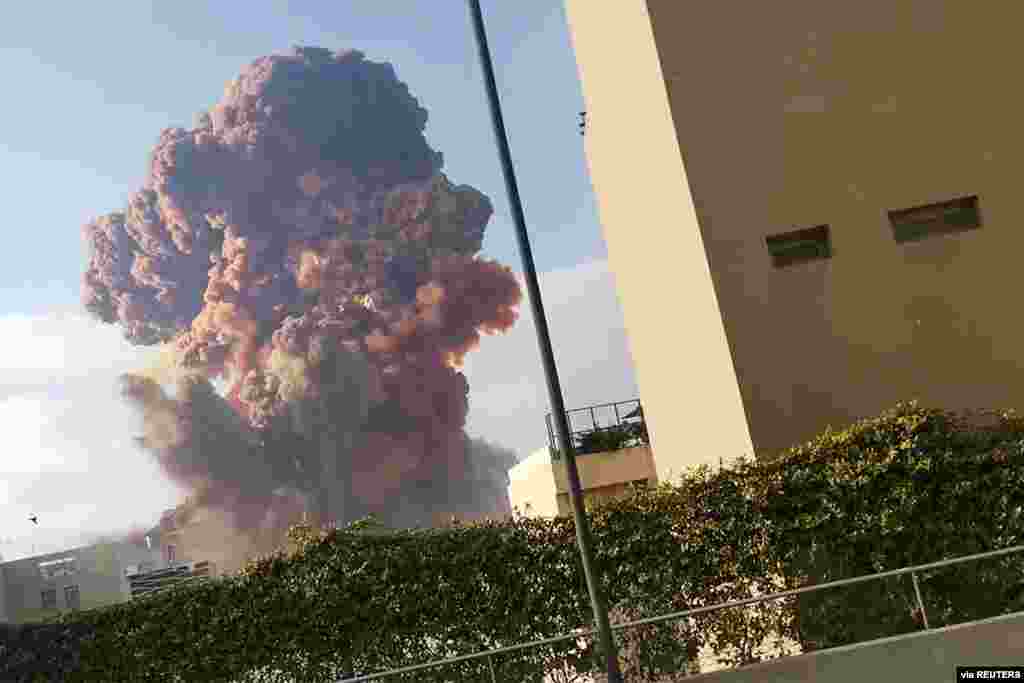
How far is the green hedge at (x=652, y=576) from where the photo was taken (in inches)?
341

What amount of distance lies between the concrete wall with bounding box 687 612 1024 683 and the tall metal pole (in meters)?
1.62

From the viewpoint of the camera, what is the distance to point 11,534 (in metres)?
49.5

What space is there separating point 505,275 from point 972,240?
156 feet

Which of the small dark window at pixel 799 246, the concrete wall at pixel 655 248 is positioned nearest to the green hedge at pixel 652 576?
the concrete wall at pixel 655 248

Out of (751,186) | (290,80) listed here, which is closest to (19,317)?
(290,80)

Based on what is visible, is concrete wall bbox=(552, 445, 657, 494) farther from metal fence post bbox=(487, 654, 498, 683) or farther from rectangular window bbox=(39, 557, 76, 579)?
rectangular window bbox=(39, 557, 76, 579)

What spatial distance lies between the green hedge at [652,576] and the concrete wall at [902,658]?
0.29 m

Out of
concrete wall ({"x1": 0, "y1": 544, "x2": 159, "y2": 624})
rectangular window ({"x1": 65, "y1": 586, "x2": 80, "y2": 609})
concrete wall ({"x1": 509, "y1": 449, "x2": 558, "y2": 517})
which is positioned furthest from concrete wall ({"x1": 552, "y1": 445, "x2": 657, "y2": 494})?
rectangular window ({"x1": 65, "y1": 586, "x2": 80, "y2": 609})

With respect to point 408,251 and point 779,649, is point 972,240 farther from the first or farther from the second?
point 408,251

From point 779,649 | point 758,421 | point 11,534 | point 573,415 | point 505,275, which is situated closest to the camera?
point 779,649

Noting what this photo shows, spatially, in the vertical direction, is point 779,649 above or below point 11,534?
below

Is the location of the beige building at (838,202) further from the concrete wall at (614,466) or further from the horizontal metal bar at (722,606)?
the concrete wall at (614,466)

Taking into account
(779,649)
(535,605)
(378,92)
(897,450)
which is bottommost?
(779,649)

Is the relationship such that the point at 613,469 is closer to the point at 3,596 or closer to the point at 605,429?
the point at 605,429
